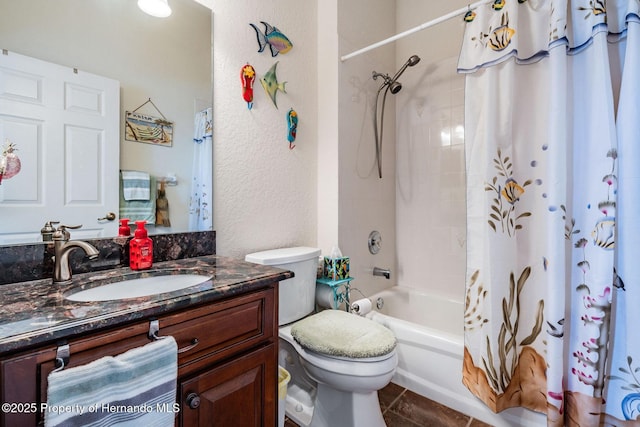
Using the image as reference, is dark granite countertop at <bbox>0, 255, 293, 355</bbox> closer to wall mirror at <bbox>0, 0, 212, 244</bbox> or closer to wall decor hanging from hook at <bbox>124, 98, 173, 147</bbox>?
wall mirror at <bbox>0, 0, 212, 244</bbox>

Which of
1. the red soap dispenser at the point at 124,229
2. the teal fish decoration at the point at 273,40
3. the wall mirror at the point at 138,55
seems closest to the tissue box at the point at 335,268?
Answer: the wall mirror at the point at 138,55

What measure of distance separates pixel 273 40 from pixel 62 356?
5.30 ft

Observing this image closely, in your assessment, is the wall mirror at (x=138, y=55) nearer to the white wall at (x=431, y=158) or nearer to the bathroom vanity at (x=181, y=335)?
the bathroom vanity at (x=181, y=335)

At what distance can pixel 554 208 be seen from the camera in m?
1.15

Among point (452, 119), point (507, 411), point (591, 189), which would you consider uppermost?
point (452, 119)

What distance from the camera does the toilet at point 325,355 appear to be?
1173 millimetres

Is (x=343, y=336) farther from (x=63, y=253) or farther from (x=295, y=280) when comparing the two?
(x=63, y=253)

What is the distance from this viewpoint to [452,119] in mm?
2133

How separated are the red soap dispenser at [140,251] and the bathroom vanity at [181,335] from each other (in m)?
0.04

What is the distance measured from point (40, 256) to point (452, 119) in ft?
7.70

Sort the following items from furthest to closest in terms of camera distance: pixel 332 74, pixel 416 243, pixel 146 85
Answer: pixel 416 243 → pixel 332 74 → pixel 146 85

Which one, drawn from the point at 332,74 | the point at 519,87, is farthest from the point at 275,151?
the point at 519,87

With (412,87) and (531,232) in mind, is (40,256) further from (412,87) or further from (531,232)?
(412,87)

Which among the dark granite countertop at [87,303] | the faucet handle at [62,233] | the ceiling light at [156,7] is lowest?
the dark granite countertop at [87,303]
